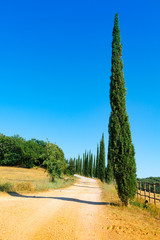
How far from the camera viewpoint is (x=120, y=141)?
35.6ft

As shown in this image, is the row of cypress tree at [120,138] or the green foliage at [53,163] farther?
the green foliage at [53,163]

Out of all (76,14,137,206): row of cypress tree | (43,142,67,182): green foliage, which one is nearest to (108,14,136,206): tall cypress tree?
(76,14,137,206): row of cypress tree

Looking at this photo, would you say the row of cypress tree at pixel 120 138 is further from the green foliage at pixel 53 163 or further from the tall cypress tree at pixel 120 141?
the green foliage at pixel 53 163

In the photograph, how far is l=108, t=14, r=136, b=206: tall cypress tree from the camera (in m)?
10.4

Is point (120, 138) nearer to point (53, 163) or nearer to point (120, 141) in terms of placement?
point (120, 141)

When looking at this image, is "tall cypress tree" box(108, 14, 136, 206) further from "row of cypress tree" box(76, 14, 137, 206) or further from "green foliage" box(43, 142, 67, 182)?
"green foliage" box(43, 142, 67, 182)

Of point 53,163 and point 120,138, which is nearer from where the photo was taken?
point 120,138

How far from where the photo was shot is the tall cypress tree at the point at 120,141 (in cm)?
1035

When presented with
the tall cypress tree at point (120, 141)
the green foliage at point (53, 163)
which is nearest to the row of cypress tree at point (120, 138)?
the tall cypress tree at point (120, 141)

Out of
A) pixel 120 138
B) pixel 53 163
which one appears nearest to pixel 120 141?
pixel 120 138

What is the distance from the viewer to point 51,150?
2292cm

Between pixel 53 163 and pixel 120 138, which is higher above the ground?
pixel 120 138

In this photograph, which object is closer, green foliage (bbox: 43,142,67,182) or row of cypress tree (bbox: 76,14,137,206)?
row of cypress tree (bbox: 76,14,137,206)

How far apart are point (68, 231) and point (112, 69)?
404 inches
